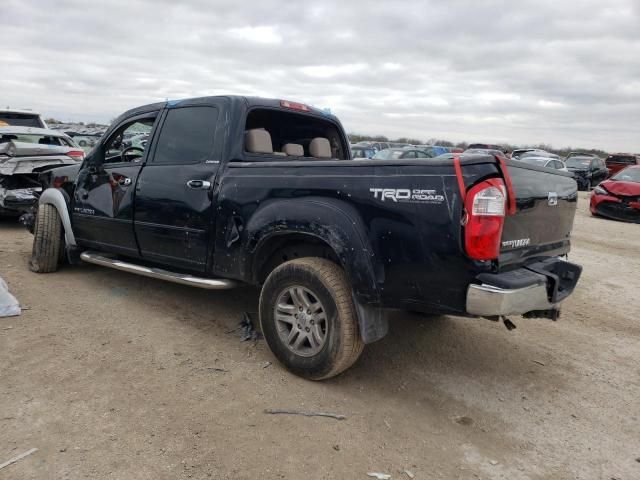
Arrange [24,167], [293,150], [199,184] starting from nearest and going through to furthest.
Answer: [199,184] < [293,150] < [24,167]

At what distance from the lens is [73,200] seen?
17.4 feet

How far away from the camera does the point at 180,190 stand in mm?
4055

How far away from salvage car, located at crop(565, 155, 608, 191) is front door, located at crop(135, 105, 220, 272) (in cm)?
2140

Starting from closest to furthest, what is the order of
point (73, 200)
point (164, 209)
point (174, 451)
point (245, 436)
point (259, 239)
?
point (174, 451) → point (245, 436) → point (259, 239) → point (164, 209) → point (73, 200)

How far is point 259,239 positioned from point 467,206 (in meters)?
1.52

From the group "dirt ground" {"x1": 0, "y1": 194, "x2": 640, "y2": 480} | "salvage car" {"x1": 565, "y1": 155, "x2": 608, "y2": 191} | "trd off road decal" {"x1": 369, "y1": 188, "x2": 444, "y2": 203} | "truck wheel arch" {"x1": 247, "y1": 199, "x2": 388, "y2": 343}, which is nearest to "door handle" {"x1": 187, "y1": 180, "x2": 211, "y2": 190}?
"truck wheel arch" {"x1": 247, "y1": 199, "x2": 388, "y2": 343}

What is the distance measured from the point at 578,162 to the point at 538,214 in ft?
75.2

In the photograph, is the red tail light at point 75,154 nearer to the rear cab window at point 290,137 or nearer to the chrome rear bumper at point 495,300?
the rear cab window at point 290,137

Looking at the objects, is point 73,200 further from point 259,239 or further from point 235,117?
point 259,239

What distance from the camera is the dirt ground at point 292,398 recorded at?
8.45ft

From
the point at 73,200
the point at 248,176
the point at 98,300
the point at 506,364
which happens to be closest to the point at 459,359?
the point at 506,364

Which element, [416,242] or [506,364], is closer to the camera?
[416,242]

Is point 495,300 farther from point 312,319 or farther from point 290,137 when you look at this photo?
point 290,137

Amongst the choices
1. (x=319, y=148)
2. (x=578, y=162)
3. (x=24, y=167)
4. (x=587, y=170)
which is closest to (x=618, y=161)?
(x=578, y=162)
